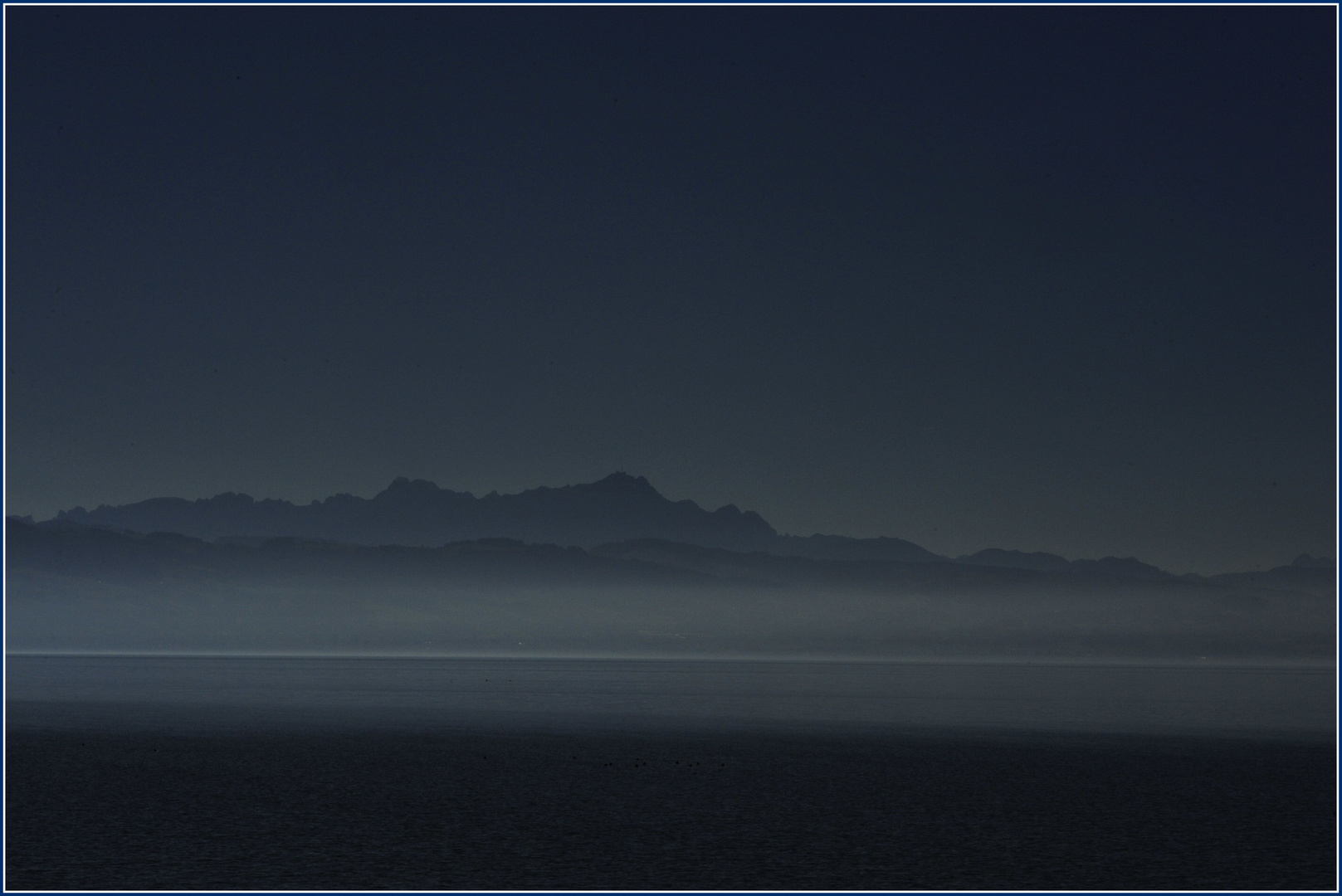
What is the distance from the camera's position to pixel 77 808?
40688 millimetres

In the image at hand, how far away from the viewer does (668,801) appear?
44.1 meters

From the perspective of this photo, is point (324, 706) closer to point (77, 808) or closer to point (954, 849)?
point (77, 808)

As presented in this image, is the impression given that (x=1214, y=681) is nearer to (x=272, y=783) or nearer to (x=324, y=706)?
(x=324, y=706)

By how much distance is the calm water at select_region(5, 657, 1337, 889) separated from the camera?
102 ft

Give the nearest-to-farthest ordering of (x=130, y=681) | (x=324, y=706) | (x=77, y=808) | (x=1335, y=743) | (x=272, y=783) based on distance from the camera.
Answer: (x=77, y=808) → (x=272, y=783) → (x=1335, y=743) → (x=324, y=706) → (x=130, y=681)

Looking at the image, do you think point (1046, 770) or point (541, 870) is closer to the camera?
point (541, 870)

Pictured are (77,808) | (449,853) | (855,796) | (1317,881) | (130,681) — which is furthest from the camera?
(130,681)

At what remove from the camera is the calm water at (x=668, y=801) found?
3111 centimetres

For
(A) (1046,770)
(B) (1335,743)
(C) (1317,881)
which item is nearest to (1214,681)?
(B) (1335,743)

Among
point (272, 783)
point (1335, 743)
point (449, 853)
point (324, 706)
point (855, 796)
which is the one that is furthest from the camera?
point (324, 706)

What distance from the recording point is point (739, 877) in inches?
1189

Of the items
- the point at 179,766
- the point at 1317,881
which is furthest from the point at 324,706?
the point at 1317,881

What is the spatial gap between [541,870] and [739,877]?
4492 mm

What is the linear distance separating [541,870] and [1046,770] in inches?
1169
